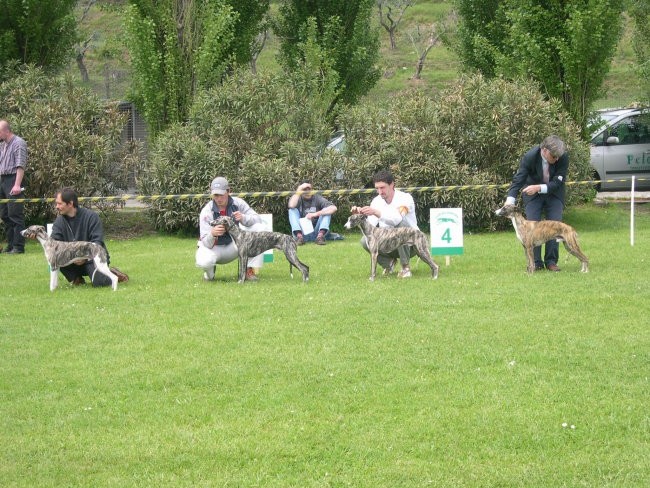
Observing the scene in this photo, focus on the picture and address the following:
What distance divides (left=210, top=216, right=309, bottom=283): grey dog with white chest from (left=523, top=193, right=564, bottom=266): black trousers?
123 inches

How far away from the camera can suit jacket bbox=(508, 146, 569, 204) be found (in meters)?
12.7

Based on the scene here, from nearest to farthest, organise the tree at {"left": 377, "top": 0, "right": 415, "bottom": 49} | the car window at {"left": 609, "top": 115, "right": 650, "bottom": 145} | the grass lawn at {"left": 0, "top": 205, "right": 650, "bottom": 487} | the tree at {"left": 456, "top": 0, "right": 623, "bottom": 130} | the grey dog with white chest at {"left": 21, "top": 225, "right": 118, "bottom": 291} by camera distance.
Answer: the grass lawn at {"left": 0, "top": 205, "right": 650, "bottom": 487}, the grey dog with white chest at {"left": 21, "top": 225, "right": 118, "bottom": 291}, the tree at {"left": 456, "top": 0, "right": 623, "bottom": 130}, the car window at {"left": 609, "top": 115, "right": 650, "bottom": 145}, the tree at {"left": 377, "top": 0, "right": 415, "bottom": 49}

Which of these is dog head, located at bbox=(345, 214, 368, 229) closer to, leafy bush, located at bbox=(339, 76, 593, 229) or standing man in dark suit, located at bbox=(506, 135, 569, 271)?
standing man in dark suit, located at bbox=(506, 135, 569, 271)

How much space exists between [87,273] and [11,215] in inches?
192

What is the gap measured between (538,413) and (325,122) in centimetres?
1409

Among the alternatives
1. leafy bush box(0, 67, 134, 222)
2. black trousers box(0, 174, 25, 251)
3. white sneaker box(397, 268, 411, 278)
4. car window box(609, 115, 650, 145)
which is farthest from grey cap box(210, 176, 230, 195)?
car window box(609, 115, 650, 145)

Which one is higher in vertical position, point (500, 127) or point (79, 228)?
point (500, 127)

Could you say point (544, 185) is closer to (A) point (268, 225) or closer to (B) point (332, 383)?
(A) point (268, 225)

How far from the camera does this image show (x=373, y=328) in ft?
31.0

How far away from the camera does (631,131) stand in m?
23.0

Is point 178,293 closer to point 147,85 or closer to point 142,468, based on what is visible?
point 142,468

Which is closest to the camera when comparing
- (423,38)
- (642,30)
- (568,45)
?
(568,45)

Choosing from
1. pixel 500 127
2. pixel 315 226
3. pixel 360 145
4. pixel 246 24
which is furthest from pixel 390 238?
pixel 246 24

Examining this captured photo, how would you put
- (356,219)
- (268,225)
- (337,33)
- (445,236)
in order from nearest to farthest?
1. (356,219)
2. (268,225)
3. (445,236)
4. (337,33)
